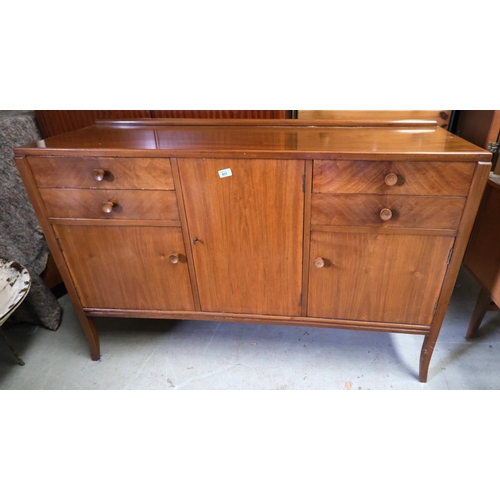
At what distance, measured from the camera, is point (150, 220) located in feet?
3.83

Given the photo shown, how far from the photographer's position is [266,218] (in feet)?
3.59

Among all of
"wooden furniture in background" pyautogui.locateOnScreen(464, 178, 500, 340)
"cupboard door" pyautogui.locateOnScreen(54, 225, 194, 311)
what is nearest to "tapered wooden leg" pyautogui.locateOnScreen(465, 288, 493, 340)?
"wooden furniture in background" pyautogui.locateOnScreen(464, 178, 500, 340)

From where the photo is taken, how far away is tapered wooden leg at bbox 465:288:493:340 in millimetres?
1396

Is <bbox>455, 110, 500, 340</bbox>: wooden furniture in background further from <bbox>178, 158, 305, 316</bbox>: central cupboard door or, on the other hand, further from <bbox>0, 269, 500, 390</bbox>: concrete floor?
<bbox>178, 158, 305, 316</bbox>: central cupboard door

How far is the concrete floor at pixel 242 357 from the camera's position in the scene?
1.37 metres

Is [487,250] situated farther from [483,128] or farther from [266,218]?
[266,218]

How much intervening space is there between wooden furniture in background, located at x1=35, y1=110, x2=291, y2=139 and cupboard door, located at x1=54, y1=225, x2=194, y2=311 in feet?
1.94

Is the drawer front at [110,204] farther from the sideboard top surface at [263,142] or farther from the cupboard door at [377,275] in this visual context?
the cupboard door at [377,275]

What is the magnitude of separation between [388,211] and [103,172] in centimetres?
89

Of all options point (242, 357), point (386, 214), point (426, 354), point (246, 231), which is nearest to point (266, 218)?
point (246, 231)

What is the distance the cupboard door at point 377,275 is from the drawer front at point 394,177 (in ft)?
0.48
